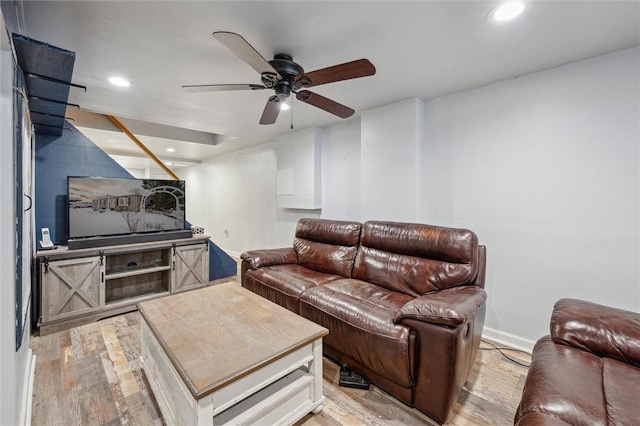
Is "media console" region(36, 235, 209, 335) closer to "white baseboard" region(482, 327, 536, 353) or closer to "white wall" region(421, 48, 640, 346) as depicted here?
"white wall" region(421, 48, 640, 346)

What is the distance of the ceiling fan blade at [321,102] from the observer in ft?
6.55

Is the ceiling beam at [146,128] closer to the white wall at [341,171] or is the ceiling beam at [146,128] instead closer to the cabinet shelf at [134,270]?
the white wall at [341,171]

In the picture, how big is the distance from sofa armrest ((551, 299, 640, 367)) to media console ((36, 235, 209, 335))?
12.3 feet

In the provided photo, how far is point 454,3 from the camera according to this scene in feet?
4.79

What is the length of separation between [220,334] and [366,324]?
0.90 metres

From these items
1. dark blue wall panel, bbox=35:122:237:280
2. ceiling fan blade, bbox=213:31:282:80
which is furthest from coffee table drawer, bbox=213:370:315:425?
dark blue wall panel, bbox=35:122:237:280

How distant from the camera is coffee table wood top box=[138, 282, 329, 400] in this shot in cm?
123

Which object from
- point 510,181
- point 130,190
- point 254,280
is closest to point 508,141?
point 510,181

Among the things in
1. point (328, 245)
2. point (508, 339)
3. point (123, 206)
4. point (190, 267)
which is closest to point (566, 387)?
point (508, 339)

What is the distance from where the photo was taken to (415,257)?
7.86 ft

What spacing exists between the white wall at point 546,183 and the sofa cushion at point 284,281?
4.82ft

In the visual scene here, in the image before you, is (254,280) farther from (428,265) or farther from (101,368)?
(428,265)

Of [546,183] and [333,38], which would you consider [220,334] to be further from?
[546,183]

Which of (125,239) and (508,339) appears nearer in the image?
(508,339)
